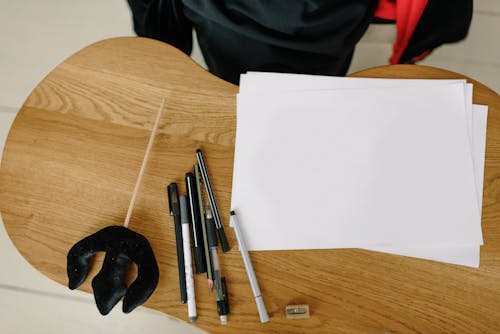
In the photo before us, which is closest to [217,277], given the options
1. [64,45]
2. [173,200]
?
[173,200]

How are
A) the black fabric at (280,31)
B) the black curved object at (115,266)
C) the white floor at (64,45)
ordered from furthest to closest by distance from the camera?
the white floor at (64,45) < the black fabric at (280,31) < the black curved object at (115,266)

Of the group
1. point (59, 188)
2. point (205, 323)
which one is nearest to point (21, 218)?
point (59, 188)

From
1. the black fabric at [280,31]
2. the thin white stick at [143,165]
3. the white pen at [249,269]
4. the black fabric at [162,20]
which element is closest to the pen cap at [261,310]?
the white pen at [249,269]

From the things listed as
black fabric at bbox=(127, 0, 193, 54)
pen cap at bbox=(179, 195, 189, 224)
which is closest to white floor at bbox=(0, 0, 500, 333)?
black fabric at bbox=(127, 0, 193, 54)

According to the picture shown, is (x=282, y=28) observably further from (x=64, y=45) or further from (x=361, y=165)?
(x=64, y=45)

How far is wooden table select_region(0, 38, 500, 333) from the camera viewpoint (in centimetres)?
57

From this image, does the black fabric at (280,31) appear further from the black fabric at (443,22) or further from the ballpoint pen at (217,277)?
the ballpoint pen at (217,277)

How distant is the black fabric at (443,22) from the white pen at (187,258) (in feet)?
1.81

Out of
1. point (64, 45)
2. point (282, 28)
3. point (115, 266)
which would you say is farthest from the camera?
point (64, 45)

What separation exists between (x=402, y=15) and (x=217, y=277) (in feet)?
1.91

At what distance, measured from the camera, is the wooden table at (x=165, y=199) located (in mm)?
568

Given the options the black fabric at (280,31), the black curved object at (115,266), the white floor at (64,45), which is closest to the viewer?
the black curved object at (115,266)

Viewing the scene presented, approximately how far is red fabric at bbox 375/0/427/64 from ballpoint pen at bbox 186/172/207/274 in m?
0.49

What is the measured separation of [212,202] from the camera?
0.59m
